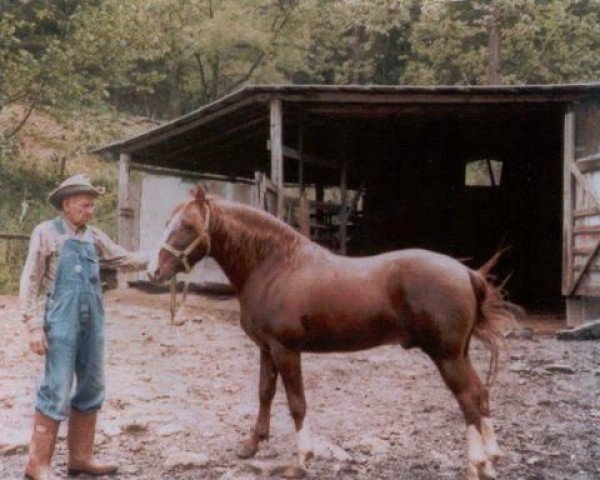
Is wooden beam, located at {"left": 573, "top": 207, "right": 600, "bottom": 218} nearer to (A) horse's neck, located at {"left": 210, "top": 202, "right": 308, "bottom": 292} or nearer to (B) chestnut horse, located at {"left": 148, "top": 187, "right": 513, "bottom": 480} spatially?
(B) chestnut horse, located at {"left": 148, "top": 187, "right": 513, "bottom": 480}

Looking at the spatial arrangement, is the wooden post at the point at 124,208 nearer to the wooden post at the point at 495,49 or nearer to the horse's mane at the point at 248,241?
the horse's mane at the point at 248,241

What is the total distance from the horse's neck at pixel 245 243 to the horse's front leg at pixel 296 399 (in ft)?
1.96

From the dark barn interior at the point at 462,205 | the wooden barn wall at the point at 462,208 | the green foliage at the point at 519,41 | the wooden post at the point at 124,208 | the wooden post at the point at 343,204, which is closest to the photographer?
the wooden post at the point at 343,204

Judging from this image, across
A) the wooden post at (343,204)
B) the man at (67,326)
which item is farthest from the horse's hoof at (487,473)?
the wooden post at (343,204)

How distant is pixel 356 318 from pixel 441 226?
12064mm

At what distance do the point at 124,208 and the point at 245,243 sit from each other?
9.67 meters

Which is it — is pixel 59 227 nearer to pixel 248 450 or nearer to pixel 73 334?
pixel 73 334

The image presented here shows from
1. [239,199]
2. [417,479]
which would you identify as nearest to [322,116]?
[239,199]

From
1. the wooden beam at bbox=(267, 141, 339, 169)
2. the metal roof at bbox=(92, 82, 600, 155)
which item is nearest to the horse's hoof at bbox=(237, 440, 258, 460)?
the metal roof at bbox=(92, 82, 600, 155)

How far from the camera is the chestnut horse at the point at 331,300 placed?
14.4 feet

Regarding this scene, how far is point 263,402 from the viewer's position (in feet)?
15.9

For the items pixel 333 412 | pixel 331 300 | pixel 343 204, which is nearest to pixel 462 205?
pixel 343 204

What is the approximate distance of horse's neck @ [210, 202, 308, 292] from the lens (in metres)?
4.77

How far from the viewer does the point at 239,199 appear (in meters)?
15.9
